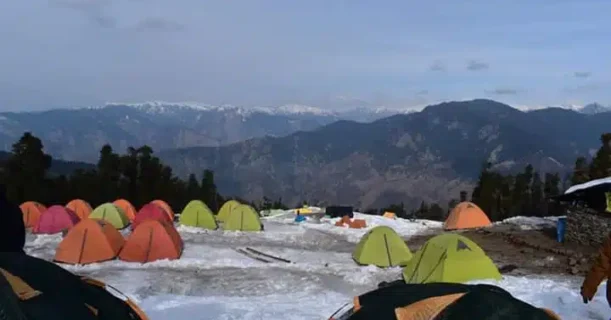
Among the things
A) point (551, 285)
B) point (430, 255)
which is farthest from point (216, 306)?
point (551, 285)

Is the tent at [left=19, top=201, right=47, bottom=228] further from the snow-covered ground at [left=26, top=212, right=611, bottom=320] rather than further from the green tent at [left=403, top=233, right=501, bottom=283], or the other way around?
the green tent at [left=403, top=233, right=501, bottom=283]

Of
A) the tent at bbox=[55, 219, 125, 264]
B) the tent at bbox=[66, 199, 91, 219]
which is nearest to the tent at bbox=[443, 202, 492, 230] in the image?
the tent at bbox=[55, 219, 125, 264]

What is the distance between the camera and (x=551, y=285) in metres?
13.4

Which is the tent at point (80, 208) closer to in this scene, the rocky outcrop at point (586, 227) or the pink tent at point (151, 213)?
the pink tent at point (151, 213)

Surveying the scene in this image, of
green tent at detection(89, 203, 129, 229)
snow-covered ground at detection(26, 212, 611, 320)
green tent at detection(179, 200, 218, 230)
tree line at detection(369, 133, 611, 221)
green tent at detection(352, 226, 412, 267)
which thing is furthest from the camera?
tree line at detection(369, 133, 611, 221)

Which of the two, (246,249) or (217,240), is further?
(217,240)

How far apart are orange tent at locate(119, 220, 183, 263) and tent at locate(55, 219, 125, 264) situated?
0.47 meters

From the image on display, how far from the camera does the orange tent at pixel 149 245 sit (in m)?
18.2

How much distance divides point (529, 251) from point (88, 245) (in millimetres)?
14670

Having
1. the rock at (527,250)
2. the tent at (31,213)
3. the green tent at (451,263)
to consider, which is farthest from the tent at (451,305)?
the tent at (31,213)

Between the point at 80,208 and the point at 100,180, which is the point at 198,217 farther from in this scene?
the point at 100,180

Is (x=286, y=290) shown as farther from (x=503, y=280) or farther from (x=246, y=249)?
(x=246, y=249)

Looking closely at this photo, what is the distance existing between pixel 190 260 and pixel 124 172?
89.9ft

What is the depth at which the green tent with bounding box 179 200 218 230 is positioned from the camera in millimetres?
27172
